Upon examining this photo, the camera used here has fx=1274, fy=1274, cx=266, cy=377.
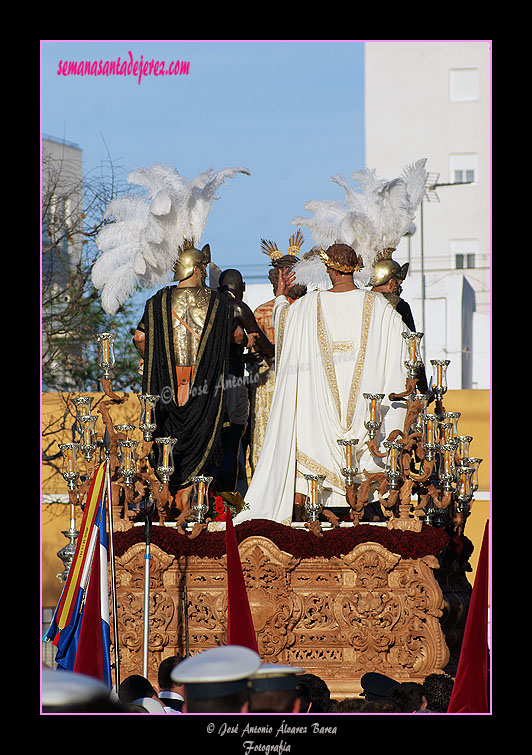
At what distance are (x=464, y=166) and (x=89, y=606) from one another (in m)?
20.1

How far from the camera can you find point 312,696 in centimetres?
725

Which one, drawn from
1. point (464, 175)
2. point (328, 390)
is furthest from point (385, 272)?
point (464, 175)

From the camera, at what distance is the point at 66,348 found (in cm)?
1759

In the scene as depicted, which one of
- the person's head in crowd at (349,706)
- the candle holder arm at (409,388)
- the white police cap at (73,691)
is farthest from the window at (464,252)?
the white police cap at (73,691)

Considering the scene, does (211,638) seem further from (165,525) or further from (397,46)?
(397,46)

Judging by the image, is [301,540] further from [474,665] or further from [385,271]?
[385,271]

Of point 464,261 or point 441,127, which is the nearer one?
point 464,261

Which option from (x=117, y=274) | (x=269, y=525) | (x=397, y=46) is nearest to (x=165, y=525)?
(x=269, y=525)

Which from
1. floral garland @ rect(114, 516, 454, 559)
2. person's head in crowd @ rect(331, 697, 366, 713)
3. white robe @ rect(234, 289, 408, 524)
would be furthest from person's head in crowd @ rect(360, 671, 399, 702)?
white robe @ rect(234, 289, 408, 524)

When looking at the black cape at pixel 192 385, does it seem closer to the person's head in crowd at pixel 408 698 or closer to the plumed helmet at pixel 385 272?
the plumed helmet at pixel 385 272

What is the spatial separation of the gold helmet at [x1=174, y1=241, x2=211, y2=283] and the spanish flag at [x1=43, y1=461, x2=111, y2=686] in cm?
300

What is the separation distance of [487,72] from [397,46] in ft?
6.35

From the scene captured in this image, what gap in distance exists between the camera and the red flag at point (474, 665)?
7.52 metres

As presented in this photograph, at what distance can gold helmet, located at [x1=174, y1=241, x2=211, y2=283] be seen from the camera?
1072 centimetres
